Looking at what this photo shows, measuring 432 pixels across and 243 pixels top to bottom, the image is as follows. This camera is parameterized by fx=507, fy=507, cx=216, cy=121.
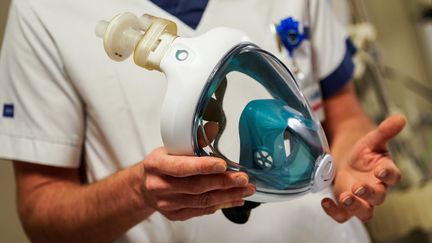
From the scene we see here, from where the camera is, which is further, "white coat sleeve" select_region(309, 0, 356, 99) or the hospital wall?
the hospital wall

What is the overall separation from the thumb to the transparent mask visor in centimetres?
11

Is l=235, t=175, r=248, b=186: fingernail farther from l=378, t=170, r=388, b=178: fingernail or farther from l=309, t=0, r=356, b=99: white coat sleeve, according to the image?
l=309, t=0, r=356, b=99: white coat sleeve

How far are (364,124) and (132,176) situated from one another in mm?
456

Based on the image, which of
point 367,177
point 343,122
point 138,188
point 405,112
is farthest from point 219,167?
point 405,112

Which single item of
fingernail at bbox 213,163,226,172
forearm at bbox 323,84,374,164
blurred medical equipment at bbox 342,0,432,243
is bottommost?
blurred medical equipment at bbox 342,0,432,243

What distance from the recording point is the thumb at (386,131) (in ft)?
1.96

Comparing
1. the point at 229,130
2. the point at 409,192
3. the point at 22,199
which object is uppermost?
the point at 229,130

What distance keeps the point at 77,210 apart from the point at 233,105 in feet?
0.90

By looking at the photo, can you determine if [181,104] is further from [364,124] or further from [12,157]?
[364,124]

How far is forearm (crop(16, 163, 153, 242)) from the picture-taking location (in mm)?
598

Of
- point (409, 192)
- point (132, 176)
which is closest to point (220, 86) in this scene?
point (132, 176)

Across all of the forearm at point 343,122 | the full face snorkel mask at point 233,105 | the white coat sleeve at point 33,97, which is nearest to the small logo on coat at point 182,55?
the full face snorkel mask at point 233,105

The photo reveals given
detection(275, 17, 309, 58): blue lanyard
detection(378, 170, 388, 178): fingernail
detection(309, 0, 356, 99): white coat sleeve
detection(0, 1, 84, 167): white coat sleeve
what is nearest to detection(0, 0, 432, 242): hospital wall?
detection(309, 0, 356, 99): white coat sleeve

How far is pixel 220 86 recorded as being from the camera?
0.49 meters
